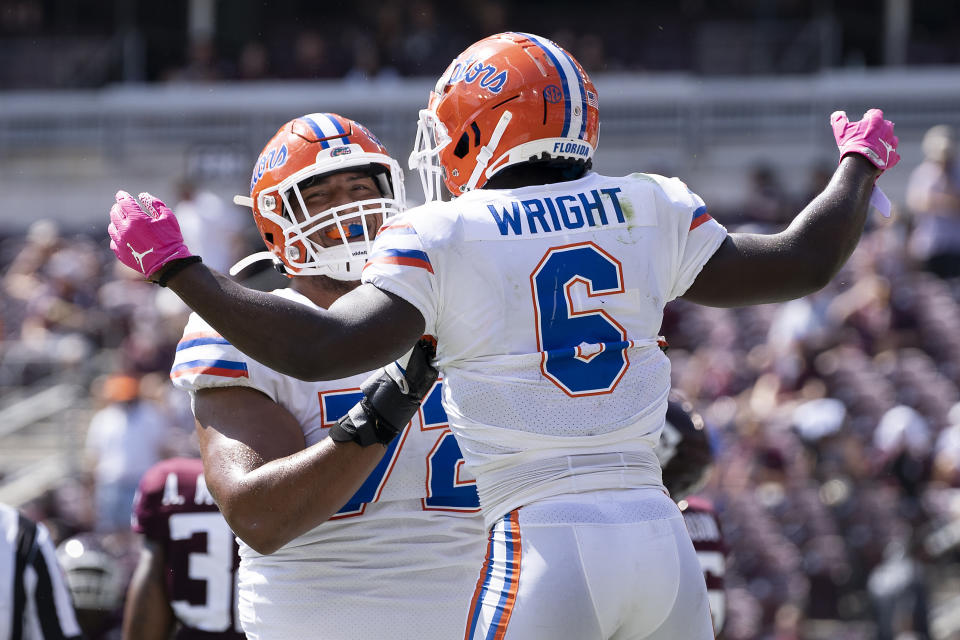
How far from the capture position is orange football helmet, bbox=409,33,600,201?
8.32ft

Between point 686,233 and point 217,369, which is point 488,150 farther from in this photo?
point 217,369

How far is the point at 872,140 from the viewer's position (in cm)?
281

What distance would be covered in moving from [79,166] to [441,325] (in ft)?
50.0

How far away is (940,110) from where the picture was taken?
48.8ft

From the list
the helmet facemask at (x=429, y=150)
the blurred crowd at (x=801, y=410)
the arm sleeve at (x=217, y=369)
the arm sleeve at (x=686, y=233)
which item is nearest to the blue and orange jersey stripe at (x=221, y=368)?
the arm sleeve at (x=217, y=369)

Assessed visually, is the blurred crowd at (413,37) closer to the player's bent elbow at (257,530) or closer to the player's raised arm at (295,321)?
the player's bent elbow at (257,530)

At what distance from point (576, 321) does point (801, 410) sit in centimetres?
700

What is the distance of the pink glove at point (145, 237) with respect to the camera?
245 cm

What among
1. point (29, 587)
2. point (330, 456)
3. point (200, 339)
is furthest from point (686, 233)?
point (29, 587)

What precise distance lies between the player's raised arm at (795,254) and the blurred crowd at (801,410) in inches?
166

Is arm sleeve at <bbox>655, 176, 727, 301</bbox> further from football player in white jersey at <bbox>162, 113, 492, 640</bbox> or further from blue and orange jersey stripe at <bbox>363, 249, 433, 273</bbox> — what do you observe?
football player in white jersey at <bbox>162, 113, 492, 640</bbox>

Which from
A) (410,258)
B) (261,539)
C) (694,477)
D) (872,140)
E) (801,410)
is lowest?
(801,410)

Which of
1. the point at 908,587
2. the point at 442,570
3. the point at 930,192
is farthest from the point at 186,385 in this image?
the point at 930,192

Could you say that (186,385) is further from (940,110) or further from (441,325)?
(940,110)
